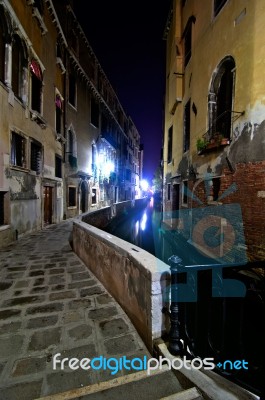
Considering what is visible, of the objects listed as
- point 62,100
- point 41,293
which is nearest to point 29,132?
point 62,100

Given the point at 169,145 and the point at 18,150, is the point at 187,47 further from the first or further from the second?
the point at 18,150

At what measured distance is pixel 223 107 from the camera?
292 inches

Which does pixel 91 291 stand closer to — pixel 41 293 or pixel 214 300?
pixel 41 293

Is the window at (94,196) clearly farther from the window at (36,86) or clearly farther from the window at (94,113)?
the window at (36,86)

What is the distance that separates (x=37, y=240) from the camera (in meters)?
7.47

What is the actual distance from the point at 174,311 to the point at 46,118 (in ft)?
35.8

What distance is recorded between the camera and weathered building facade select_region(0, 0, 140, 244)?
6.99 meters

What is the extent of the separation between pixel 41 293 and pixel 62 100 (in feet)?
41.0

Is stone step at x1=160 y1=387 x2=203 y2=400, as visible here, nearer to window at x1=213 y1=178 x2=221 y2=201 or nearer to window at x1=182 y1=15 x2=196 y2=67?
window at x1=213 y1=178 x2=221 y2=201

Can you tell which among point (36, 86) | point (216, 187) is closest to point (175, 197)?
point (216, 187)

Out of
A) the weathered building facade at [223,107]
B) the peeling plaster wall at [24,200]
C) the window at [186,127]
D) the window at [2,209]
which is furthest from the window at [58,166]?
the window at [186,127]

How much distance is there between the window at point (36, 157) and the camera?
9172 millimetres

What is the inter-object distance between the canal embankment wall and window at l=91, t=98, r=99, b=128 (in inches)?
676

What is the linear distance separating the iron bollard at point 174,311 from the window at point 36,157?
29.1 ft
